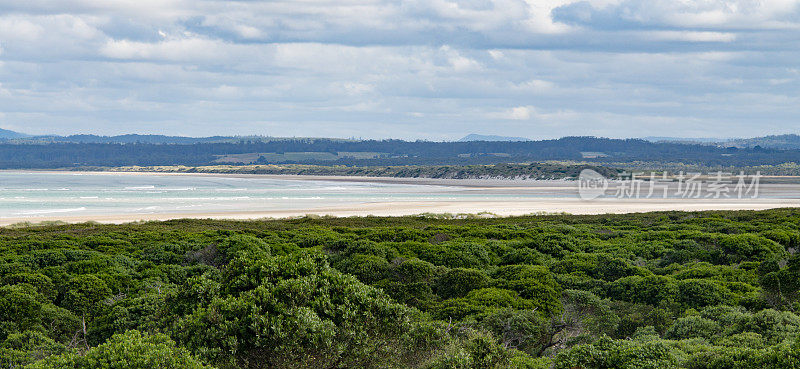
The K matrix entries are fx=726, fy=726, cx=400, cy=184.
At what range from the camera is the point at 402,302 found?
1525 centimetres

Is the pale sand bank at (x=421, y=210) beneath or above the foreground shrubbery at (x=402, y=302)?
beneath

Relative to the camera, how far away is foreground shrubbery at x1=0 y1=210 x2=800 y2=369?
919cm

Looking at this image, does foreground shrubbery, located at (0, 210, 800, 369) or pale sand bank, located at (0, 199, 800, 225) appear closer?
foreground shrubbery, located at (0, 210, 800, 369)

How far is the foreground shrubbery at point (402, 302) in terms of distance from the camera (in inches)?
362

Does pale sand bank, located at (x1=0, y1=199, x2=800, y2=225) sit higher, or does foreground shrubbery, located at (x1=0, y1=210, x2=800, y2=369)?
foreground shrubbery, located at (x1=0, y1=210, x2=800, y2=369)

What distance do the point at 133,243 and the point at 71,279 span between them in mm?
8297

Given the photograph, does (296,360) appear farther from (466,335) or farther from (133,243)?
(133,243)

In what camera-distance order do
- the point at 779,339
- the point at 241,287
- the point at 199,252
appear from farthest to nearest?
1. the point at 199,252
2. the point at 779,339
3. the point at 241,287

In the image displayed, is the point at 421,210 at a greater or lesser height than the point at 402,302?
lesser

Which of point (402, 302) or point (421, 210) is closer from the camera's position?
point (402, 302)

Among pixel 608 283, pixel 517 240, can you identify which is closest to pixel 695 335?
pixel 608 283

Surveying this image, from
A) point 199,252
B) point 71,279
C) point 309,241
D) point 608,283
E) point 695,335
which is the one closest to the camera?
point 695,335

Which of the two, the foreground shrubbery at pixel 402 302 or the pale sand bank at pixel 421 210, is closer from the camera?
the foreground shrubbery at pixel 402 302

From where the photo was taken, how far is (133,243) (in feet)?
78.5
